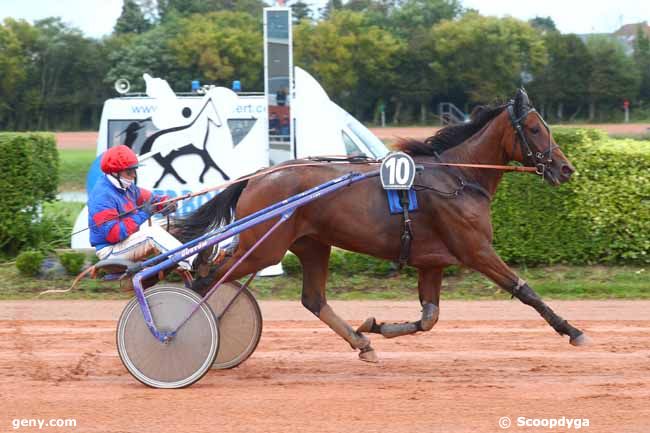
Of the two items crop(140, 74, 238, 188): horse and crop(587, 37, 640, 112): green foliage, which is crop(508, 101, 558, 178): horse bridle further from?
crop(587, 37, 640, 112): green foliage

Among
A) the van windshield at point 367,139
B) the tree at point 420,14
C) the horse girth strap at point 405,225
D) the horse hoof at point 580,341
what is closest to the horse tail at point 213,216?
the horse girth strap at point 405,225

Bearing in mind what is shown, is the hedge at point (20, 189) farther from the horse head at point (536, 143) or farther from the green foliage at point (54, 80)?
the green foliage at point (54, 80)

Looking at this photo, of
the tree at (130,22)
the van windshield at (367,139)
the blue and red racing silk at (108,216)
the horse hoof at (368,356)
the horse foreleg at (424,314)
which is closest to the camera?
the blue and red racing silk at (108,216)

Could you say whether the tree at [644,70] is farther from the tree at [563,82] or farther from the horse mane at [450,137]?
the horse mane at [450,137]

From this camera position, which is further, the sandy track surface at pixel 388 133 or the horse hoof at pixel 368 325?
the sandy track surface at pixel 388 133

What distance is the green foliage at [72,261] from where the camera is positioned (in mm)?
9422

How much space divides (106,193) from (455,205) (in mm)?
2162

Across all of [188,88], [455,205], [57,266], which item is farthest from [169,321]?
[188,88]

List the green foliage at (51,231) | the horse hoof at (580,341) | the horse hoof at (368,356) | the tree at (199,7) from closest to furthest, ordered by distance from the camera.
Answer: the horse hoof at (580,341)
the horse hoof at (368,356)
the green foliage at (51,231)
the tree at (199,7)

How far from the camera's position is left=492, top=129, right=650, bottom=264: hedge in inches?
369

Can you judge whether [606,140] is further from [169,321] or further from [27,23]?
[27,23]

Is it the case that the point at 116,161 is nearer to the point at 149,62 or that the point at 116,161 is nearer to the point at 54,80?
the point at 149,62

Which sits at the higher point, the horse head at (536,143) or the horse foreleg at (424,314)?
the horse head at (536,143)

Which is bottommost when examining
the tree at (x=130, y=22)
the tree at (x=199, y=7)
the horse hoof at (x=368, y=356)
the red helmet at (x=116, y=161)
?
the horse hoof at (x=368, y=356)
